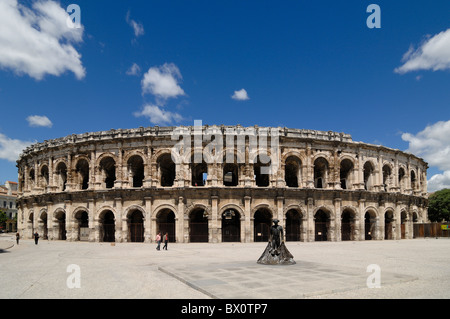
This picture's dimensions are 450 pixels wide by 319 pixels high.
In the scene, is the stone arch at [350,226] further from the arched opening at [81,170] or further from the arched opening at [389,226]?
the arched opening at [81,170]

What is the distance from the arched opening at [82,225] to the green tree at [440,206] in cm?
5002

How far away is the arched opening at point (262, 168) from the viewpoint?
27969 millimetres

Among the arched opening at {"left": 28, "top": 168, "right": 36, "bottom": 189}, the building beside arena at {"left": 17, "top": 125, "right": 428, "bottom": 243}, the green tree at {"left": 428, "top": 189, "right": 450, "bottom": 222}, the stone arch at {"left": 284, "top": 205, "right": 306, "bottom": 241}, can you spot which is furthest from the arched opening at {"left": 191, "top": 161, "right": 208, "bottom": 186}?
the green tree at {"left": 428, "top": 189, "right": 450, "bottom": 222}

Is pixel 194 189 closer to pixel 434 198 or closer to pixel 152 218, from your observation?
pixel 152 218

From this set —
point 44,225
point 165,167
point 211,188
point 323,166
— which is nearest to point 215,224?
point 211,188

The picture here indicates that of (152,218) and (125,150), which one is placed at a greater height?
(125,150)

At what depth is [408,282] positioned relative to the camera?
910cm

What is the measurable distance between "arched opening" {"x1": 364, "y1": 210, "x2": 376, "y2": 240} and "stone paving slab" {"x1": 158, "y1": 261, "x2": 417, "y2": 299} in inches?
855

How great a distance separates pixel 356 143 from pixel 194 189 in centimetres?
1504

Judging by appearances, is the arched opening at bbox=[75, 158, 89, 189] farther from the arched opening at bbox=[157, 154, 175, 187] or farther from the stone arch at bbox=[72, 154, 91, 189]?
the arched opening at bbox=[157, 154, 175, 187]

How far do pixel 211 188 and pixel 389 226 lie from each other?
18.3 m

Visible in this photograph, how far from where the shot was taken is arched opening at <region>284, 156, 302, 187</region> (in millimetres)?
28797
